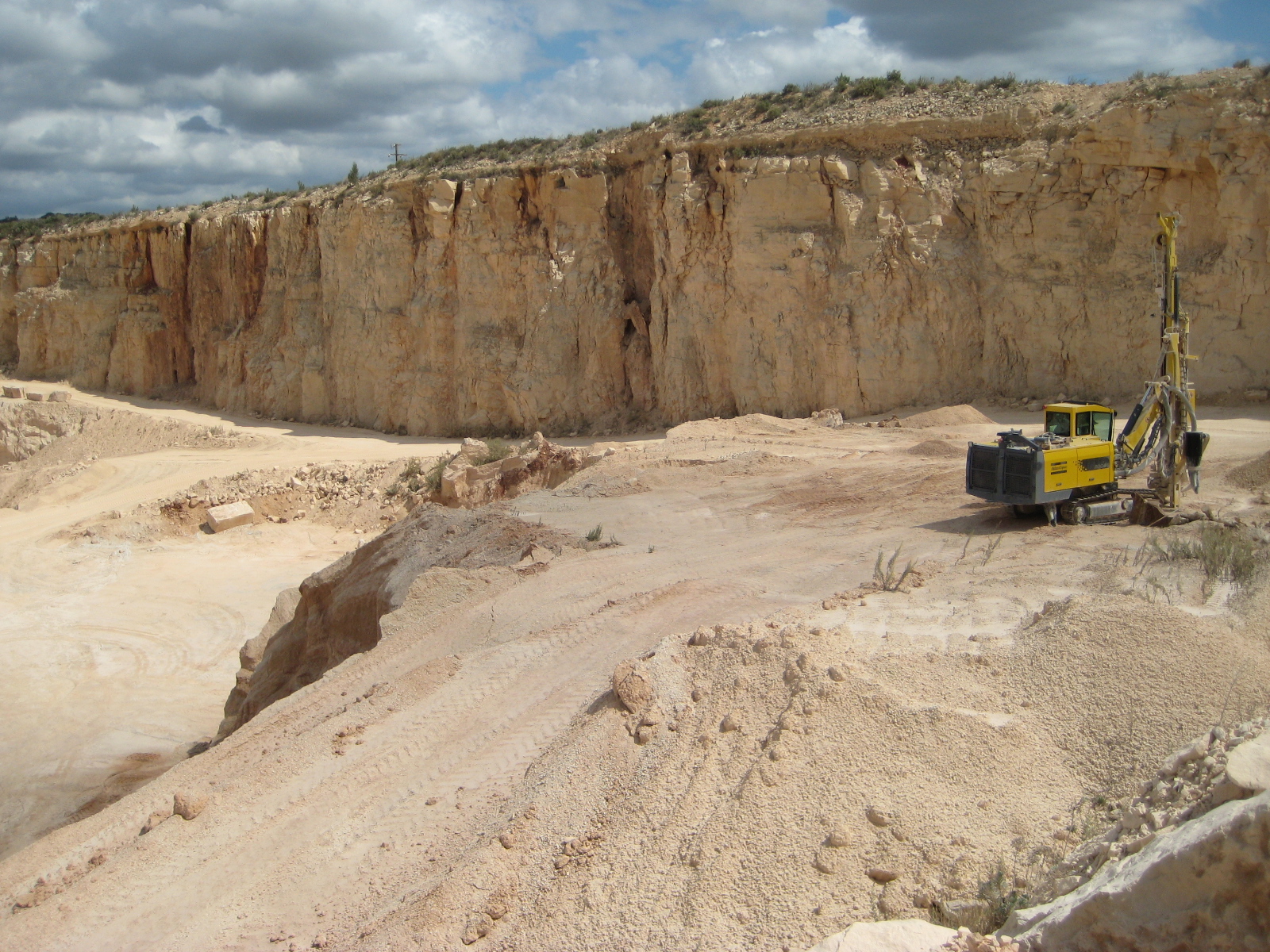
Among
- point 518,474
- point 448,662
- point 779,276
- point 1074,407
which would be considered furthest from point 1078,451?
point 779,276

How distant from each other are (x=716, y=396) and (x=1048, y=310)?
715cm

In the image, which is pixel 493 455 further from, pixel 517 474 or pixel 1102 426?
pixel 1102 426

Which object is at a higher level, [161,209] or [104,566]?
[161,209]

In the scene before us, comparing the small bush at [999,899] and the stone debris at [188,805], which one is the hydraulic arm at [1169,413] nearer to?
the small bush at [999,899]

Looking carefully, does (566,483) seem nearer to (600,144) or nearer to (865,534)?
(865,534)

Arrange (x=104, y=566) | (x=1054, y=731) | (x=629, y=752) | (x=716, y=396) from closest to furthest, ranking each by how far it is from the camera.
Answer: (x=1054, y=731) < (x=629, y=752) < (x=104, y=566) < (x=716, y=396)

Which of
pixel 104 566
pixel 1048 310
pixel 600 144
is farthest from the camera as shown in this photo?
pixel 600 144

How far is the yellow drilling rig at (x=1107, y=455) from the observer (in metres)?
9.66

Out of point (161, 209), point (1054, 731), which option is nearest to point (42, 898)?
point (1054, 731)

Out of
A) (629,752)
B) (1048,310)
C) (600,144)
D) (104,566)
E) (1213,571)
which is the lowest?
(104,566)

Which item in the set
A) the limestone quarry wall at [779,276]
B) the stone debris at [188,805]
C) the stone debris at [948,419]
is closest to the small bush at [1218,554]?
the stone debris at [188,805]

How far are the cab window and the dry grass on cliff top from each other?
A: 10.6m

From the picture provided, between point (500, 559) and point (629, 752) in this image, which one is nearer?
point (629, 752)

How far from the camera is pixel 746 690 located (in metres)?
5.15
